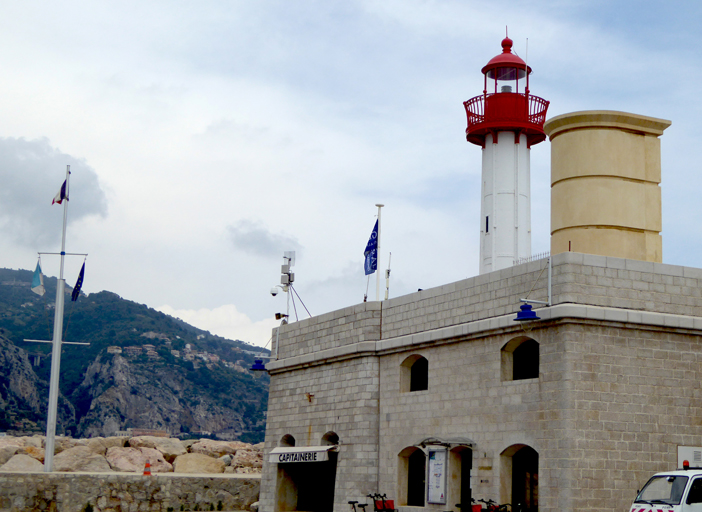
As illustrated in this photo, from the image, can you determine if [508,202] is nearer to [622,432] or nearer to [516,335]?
[516,335]

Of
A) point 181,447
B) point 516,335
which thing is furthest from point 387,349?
point 181,447

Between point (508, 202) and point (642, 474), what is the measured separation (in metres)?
12.0

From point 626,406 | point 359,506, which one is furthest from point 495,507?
point 359,506

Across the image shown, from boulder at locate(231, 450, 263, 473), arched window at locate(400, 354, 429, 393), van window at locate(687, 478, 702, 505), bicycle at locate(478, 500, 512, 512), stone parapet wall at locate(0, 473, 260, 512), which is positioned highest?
arched window at locate(400, 354, 429, 393)

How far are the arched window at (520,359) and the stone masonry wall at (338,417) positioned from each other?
190 inches

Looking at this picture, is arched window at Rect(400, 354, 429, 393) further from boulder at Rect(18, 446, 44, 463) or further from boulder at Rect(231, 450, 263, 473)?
boulder at Rect(18, 446, 44, 463)

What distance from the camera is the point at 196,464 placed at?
112 ft

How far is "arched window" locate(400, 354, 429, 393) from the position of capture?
74.2 feet

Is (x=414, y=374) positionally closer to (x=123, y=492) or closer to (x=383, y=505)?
(x=383, y=505)

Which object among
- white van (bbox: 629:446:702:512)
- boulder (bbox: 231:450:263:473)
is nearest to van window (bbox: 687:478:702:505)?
white van (bbox: 629:446:702:512)

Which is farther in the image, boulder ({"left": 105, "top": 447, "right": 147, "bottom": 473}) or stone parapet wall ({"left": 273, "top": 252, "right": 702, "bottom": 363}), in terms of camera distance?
boulder ({"left": 105, "top": 447, "right": 147, "bottom": 473})

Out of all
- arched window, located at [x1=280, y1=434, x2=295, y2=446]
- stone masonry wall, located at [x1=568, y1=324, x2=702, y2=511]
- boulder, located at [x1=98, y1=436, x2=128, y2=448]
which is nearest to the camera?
stone masonry wall, located at [x1=568, y1=324, x2=702, y2=511]

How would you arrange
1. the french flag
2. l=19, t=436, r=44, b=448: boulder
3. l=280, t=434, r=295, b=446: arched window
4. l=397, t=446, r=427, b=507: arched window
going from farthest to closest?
l=19, t=436, r=44, b=448: boulder < the french flag < l=280, t=434, r=295, b=446: arched window < l=397, t=446, r=427, b=507: arched window

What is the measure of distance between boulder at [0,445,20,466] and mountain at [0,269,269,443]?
5761cm
